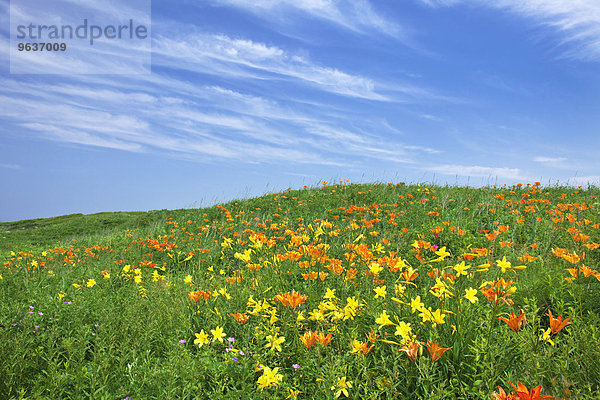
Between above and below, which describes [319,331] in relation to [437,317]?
below

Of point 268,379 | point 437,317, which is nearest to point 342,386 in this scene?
point 268,379

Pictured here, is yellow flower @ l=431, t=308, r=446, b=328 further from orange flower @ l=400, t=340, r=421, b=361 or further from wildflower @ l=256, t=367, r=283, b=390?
wildflower @ l=256, t=367, r=283, b=390

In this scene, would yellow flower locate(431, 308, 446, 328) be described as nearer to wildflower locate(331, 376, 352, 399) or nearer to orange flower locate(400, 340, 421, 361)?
orange flower locate(400, 340, 421, 361)

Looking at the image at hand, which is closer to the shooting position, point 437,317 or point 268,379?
point 268,379

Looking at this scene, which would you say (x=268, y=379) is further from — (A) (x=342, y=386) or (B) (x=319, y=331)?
(B) (x=319, y=331)

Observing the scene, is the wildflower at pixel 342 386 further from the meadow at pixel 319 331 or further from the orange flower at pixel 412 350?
the orange flower at pixel 412 350

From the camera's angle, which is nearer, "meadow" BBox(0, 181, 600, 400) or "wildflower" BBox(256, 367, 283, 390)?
"wildflower" BBox(256, 367, 283, 390)

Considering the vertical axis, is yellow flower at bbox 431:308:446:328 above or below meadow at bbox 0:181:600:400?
above

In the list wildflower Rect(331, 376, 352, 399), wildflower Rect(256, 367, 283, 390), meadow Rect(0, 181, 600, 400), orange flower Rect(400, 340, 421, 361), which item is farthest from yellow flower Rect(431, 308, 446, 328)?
wildflower Rect(256, 367, 283, 390)

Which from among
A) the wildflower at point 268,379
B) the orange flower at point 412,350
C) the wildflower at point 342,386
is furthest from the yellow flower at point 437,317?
the wildflower at point 268,379

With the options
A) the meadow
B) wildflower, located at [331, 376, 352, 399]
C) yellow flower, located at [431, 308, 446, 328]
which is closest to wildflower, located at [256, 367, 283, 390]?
the meadow

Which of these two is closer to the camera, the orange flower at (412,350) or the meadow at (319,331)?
the orange flower at (412,350)

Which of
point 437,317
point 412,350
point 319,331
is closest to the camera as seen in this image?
point 412,350

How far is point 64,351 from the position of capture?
2.93m
